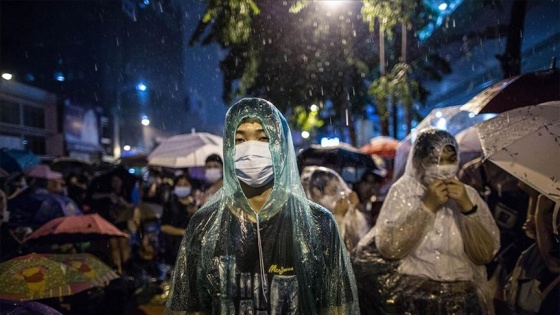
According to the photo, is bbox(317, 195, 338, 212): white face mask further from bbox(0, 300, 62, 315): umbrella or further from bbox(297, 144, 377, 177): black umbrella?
bbox(297, 144, 377, 177): black umbrella

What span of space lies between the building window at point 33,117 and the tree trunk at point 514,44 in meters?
21.6

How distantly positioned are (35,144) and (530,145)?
24519mm

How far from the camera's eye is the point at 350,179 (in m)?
11.1

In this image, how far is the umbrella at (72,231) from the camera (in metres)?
4.52

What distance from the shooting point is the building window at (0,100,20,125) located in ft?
64.9

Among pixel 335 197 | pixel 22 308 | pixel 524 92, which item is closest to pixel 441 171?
pixel 524 92

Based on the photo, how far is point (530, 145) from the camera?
269 centimetres

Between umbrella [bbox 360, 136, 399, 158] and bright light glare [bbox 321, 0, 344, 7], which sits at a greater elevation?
bright light glare [bbox 321, 0, 344, 7]

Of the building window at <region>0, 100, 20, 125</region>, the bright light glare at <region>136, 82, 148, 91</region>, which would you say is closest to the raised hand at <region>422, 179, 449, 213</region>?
the building window at <region>0, 100, 20, 125</region>

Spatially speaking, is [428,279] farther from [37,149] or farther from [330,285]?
[37,149]

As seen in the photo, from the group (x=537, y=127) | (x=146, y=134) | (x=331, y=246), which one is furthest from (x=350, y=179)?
→ (x=146, y=134)

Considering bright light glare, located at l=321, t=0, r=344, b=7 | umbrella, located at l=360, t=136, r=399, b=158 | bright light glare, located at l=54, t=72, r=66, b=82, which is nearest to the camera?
bright light glare, located at l=321, t=0, r=344, b=7

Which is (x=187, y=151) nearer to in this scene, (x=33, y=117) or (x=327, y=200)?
(x=327, y=200)

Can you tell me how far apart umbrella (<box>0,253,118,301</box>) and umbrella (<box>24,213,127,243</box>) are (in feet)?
2.80
